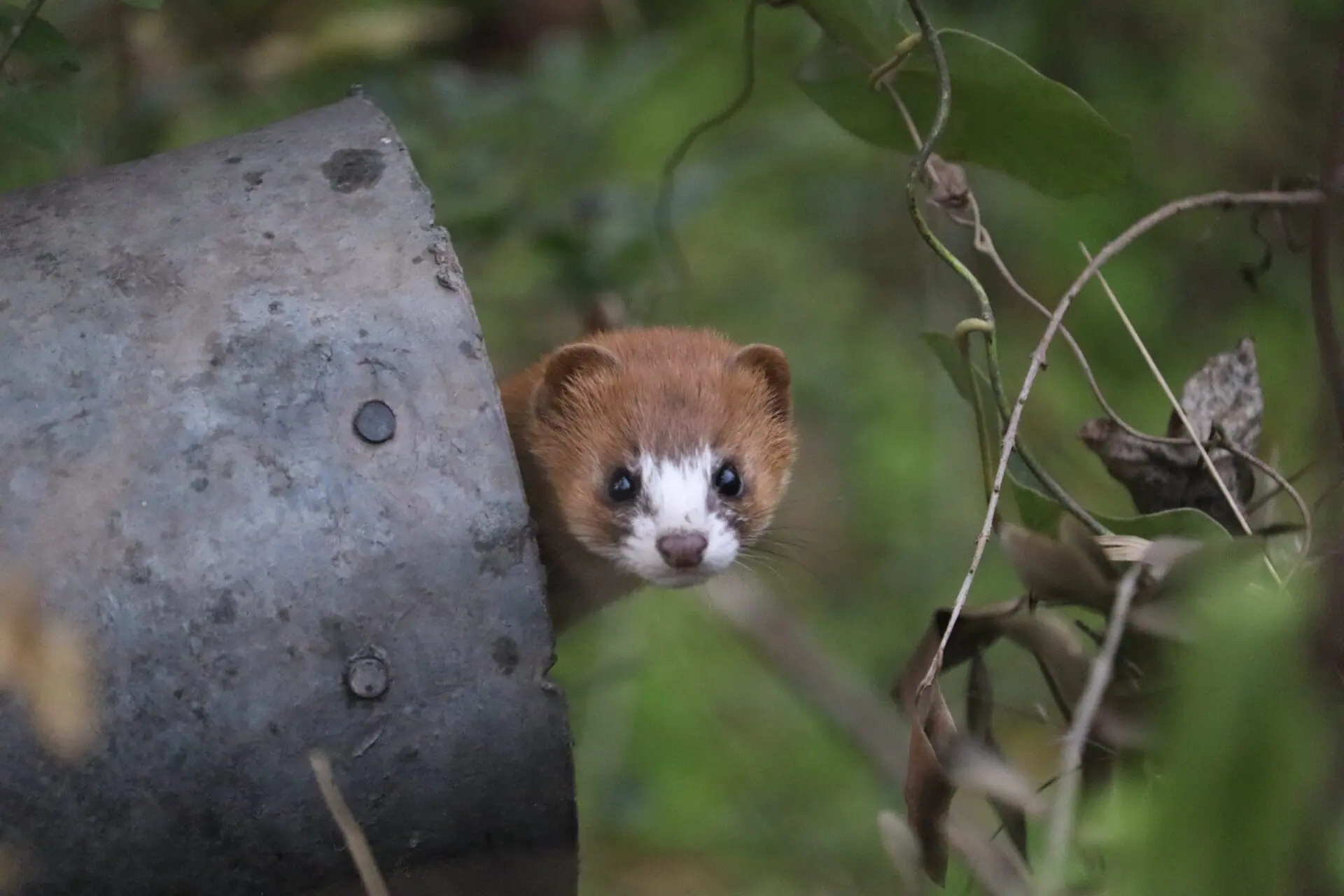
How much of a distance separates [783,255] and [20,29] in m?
2.77

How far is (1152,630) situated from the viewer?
175 cm

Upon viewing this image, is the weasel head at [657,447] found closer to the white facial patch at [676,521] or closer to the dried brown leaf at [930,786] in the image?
the white facial patch at [676,521]

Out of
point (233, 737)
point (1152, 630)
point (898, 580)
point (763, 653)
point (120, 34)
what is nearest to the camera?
point (233, 737)

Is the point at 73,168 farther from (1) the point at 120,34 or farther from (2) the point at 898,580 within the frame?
(2) the point at 898,580

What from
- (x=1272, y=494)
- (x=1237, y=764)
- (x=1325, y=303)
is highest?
(x=1237, y=764)

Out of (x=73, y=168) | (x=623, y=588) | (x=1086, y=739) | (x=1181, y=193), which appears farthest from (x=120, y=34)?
(x=1181, y=193)

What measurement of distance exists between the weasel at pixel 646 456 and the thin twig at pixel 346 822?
2.28ft

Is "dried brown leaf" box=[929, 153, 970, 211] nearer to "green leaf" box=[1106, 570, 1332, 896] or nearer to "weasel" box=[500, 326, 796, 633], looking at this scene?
"weasel" box=[500, 326, 796, 633]

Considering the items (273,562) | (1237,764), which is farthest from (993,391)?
(1237,764)

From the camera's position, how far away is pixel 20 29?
1.86 meters

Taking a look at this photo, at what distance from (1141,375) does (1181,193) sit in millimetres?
523

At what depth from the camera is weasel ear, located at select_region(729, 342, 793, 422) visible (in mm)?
2309

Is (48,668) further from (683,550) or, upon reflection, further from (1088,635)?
(1088,635)

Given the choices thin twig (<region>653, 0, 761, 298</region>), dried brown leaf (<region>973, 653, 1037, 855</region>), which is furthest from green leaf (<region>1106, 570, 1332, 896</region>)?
thin twig (<region>653, 0, 761, 298</region>)
